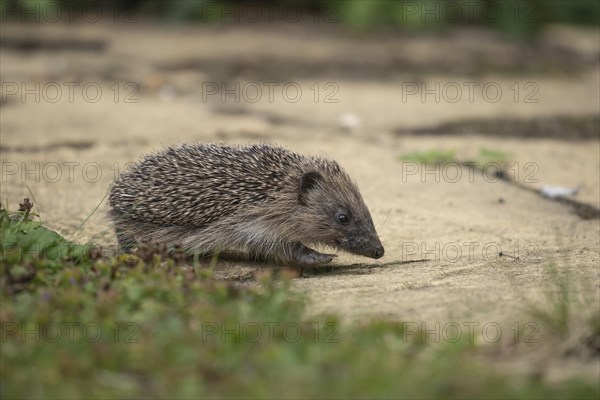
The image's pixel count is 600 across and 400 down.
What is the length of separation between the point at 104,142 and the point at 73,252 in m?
4.07

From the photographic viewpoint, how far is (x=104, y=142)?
967 cm

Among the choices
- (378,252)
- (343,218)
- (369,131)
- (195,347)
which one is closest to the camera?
(195,347)

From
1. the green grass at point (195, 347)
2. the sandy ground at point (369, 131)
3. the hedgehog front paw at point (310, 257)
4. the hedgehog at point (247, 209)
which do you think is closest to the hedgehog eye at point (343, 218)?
the hedgehog at point (247, 209)

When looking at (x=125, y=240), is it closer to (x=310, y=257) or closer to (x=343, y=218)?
(x=310, y=257)

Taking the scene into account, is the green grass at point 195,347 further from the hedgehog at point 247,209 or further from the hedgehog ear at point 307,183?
the hedgehog ear at point 307,183

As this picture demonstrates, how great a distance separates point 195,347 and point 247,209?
2.46m

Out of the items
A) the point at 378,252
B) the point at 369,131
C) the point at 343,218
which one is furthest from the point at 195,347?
the point at 369,131

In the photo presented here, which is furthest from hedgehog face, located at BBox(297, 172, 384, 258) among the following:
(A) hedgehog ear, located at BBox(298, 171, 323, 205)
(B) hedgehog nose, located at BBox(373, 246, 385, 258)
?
(B) hedgehog nose, located at BBox(373, 246, 385, 258)

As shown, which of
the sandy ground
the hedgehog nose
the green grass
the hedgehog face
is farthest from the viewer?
the hedgehog face

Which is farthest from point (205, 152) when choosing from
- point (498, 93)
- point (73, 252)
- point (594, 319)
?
point (498, 93)

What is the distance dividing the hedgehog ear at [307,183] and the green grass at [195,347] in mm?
1379

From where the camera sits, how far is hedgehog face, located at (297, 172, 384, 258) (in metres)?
6.60

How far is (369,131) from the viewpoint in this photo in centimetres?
1062

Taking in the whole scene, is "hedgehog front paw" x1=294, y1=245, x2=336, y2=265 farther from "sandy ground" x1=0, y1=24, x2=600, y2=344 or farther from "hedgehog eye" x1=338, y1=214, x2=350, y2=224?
"hedgehog eye" x1=338, y1=214, x2=350, y2=224
